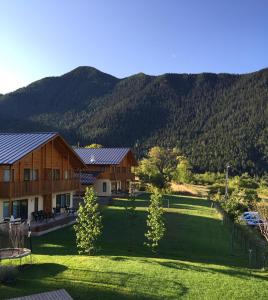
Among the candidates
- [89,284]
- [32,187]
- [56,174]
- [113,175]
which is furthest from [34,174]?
[113,175]

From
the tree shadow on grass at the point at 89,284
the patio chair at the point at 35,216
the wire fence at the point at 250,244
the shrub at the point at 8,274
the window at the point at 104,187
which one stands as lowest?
the wire fence at the point at 250,244

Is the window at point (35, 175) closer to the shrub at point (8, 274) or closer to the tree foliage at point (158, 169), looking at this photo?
the shrub at point (8, 274)

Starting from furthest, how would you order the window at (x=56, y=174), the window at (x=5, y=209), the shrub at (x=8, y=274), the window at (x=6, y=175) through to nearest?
the window at (x=56, y=174) < the window at (x=6, y=175) < the window at (x=5, y=209) < the shrub at (x=8, y=274)

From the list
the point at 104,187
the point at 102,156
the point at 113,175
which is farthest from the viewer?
the point at 102,156

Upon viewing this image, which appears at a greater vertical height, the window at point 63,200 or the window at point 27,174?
the window at point 27,174

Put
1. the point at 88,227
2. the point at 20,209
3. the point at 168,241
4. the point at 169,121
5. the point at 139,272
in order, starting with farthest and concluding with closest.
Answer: the point at 169,121 < the point at 20,209 < the point at 168,241 < the point at 88,227 < the point at 139,272

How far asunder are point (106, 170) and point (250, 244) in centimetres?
3297

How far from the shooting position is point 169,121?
577 ft

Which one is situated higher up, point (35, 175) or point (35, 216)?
point (35, 175)

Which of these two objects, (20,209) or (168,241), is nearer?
(168,241)

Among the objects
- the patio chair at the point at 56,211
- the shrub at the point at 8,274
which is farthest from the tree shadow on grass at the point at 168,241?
the shrub at the point at 8,274

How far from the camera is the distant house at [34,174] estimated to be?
30156mm

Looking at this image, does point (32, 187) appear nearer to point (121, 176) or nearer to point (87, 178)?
point (87, 178)

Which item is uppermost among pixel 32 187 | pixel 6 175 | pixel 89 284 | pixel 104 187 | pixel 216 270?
pixel 6 175
